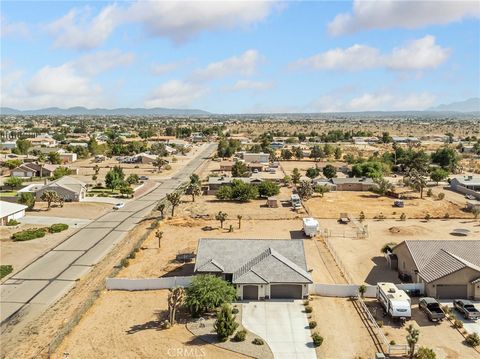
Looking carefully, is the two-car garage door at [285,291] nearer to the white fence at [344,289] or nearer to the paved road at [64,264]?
the white fence at [344,289]

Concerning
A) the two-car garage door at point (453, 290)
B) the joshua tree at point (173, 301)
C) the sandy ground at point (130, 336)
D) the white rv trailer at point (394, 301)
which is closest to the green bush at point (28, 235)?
the sandy ground at point (130, 336)

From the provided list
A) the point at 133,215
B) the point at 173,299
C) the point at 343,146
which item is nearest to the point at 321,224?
the point at 133,215

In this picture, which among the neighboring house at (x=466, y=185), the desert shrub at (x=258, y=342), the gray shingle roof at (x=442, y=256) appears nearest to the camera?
the desert shrub at (x=258, y=342)

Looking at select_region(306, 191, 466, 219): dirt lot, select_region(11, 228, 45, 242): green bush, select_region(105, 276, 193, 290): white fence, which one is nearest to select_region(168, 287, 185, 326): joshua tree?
select_region(105, 276, 193, 290): white fence

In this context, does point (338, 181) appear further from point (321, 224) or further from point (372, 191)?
point (321, 224)

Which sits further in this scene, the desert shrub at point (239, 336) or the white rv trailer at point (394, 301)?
the white rv trailer at point (394, 301)

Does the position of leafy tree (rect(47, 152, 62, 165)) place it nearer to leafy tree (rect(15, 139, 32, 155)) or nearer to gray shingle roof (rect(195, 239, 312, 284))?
leafy tree (rect(15, 139, 32, 155))
